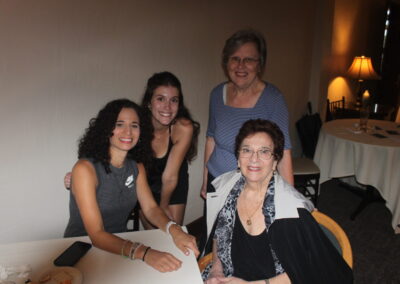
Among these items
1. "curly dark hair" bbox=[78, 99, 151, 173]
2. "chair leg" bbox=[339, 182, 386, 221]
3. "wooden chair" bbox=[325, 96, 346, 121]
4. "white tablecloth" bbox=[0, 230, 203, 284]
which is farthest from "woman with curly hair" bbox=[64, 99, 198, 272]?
"wooden chair" bbox=[325, 96, 346, 121]

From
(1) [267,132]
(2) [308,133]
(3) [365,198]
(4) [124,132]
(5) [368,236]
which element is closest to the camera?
(1) [267,132]

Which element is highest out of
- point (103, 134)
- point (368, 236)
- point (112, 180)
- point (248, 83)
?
point (248, 83)

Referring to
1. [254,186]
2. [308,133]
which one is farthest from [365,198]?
[254,186]

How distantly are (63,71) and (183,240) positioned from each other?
51.0 inches

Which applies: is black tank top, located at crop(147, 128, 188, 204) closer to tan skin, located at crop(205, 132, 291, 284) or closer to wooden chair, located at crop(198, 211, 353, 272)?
tan skin, located at crop(205, 132, 291, 284)

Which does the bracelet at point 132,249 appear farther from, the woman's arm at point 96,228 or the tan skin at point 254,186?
the tan skin at point 254,186

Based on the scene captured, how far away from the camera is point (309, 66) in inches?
194

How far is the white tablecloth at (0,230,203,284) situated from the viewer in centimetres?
122

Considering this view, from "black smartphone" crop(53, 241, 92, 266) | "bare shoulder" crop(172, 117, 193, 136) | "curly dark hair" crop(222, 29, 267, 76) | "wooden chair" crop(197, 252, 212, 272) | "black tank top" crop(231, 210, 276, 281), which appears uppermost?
"curly dark hair" crop(222, 29, 267, 76)

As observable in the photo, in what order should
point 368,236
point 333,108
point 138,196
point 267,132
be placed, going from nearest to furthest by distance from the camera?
1. point 267,132
2. point 138,196
3. point 368,236
4. point 333,108

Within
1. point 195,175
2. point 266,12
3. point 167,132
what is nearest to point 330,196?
point 195,175

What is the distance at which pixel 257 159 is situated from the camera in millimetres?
1506

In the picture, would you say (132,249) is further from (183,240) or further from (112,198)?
(112,198)

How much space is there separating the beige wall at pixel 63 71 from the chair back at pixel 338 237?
1594 millimetres
